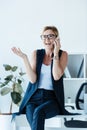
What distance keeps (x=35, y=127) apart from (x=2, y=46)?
220 centimetres

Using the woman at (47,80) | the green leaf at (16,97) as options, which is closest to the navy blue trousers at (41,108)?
the woman at (47,80)

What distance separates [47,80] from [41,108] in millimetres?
279

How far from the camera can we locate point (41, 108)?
2125 mm

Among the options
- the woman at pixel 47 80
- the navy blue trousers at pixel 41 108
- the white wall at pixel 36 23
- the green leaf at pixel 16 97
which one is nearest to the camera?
the navy blue trousers at pixel 41 108

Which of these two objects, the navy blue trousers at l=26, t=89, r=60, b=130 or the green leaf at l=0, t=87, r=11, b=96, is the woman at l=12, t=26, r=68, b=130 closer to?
the navy blue trousers at l=26, t=89, r=60, b=130

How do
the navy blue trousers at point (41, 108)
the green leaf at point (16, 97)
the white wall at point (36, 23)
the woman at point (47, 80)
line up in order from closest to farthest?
the navy blue trousers at point (41, 108), the woman at point (47, 80), the green leaf at point (16, 97), the white wall at point (36, 23)

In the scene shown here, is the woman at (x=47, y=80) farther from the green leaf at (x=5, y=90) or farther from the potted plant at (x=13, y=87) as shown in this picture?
the green leaf at (x=5, y=90)

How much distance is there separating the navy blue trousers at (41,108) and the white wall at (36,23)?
1656 mm

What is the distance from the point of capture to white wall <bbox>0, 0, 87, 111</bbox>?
3879mm

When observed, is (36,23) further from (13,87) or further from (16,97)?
(16,97)

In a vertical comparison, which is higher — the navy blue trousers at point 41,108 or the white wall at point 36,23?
the white wall at point 36,23

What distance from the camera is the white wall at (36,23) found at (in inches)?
153

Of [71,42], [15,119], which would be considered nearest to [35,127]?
[15,119]

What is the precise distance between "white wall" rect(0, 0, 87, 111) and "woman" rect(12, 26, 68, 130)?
1.50 m
